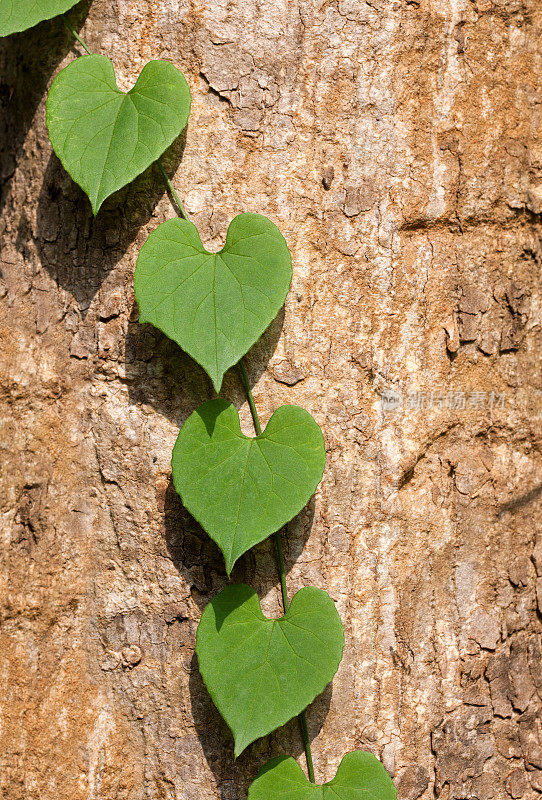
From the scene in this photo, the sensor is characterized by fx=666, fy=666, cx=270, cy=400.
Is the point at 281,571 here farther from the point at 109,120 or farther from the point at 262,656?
the point at 109,120

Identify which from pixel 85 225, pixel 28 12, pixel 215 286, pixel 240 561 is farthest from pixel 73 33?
pixel 240 561

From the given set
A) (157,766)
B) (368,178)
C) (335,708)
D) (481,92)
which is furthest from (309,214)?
(157,766)

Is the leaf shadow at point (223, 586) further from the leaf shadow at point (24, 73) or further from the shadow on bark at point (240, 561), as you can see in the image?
the leaf shadow at point (24, 73)

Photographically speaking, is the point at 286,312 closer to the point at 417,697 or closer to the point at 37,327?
the point at 37,327

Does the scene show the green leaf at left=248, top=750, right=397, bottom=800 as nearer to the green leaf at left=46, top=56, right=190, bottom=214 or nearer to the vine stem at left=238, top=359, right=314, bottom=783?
the vine stem at left=238, top=359, right=314, bottom=783

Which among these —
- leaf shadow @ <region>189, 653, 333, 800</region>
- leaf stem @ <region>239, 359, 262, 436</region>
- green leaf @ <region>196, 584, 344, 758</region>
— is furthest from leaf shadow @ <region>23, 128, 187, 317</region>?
leaf shadow @ <region>189, 653, 333, 800</region>

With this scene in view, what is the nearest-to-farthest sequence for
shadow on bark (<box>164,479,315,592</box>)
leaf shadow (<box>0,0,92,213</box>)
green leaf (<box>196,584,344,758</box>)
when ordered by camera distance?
green leaf (<box>196,584,344,758</box>) < shadow on bark (<box>164,479,315,592</box>) < leaf shadow (<box>0,0,92,213</box>)

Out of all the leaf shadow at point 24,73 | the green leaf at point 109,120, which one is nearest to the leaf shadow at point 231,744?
the green leaf at point 109,120

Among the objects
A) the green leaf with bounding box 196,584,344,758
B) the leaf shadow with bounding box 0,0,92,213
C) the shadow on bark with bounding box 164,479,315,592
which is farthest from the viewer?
the leaf shadow with bounding box 0,0,92,213
